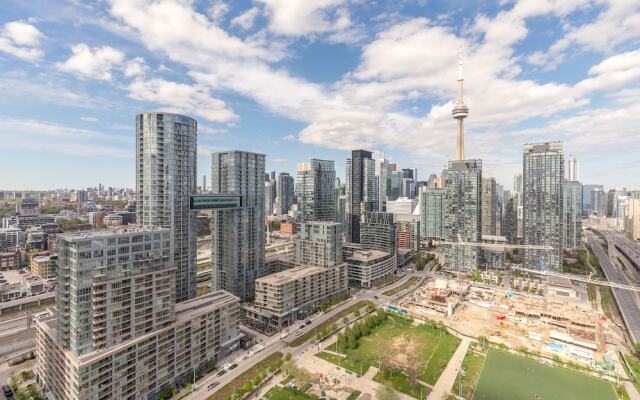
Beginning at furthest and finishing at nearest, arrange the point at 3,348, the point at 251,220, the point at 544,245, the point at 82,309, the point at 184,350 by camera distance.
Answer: the point at 544,245
the point at 251,220
the point at 3,348
the point at 184,350
the point at 82,309

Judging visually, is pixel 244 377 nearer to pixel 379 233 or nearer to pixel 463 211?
pixel 379 233

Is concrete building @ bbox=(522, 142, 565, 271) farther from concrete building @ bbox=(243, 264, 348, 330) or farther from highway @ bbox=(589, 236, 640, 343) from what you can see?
concrete building @ bbox=(243, 264, 348, 330)

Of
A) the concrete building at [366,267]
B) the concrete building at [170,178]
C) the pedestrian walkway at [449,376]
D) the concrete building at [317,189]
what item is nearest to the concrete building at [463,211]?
the concrete building at [366,267]

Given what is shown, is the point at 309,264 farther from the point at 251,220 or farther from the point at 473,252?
the point at 473,252

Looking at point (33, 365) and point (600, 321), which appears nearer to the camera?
point (33, 365)

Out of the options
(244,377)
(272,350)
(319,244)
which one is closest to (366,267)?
(319,244)

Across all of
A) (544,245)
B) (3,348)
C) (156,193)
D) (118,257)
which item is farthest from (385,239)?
(3,348)
